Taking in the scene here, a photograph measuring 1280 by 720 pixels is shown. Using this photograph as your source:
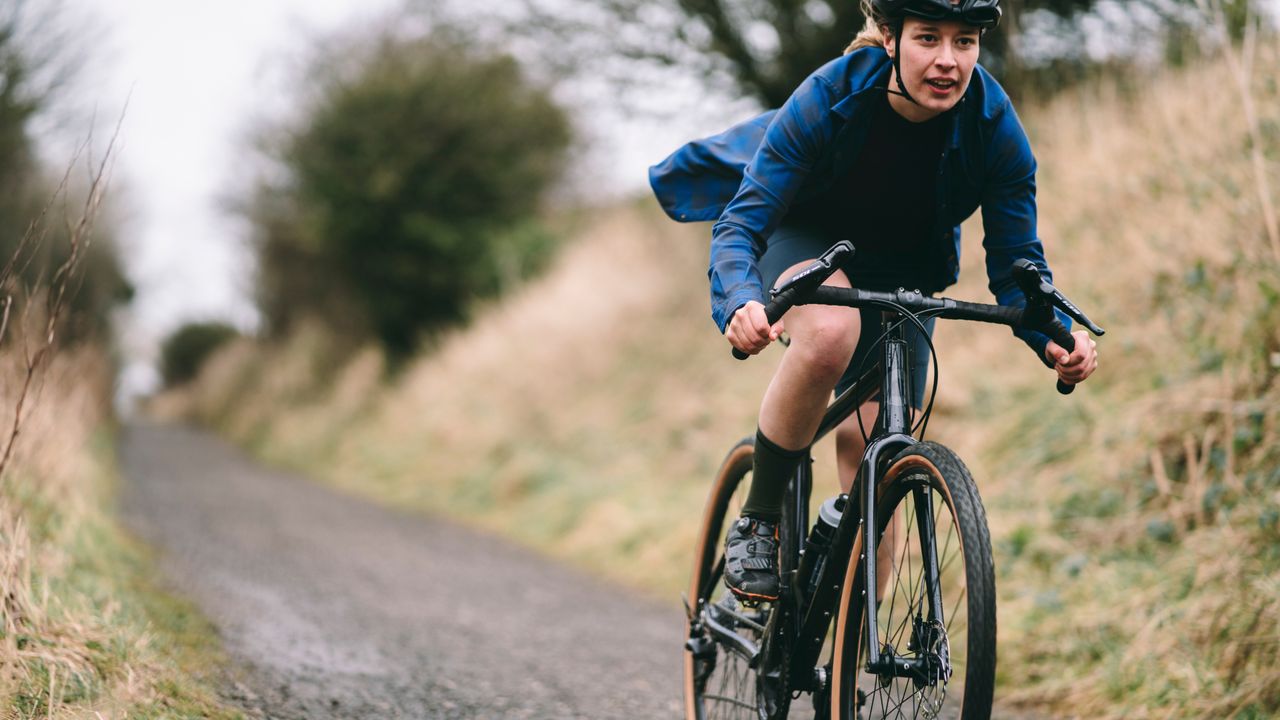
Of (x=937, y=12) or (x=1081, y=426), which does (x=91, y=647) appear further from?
(x=1081, y=426)

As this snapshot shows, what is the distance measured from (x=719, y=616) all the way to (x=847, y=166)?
4.71ft

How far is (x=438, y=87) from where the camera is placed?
17.0 metres

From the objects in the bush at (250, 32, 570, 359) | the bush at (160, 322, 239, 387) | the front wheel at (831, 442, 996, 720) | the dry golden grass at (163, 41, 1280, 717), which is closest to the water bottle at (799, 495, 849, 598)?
the front wheel at (831, 442, 996, 720)

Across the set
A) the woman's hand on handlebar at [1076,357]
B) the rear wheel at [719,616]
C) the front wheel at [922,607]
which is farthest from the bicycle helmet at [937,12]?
the rear wheel at [719,616]

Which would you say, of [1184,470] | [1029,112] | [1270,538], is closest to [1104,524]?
[1184,470]

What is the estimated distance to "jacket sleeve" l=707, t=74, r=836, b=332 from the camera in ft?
8.23

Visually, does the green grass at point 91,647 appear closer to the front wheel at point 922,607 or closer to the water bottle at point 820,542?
the water bottle at point 820,542

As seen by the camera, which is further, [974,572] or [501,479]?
[501,479]

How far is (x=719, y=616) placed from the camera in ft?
10.6

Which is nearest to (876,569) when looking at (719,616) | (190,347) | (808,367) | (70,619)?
(808,367)

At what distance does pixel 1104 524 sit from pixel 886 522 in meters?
2.73

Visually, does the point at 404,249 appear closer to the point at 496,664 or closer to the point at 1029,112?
the point at 1029,112

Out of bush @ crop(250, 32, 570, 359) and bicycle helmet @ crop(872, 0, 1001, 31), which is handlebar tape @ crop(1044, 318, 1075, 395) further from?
bush @ crop(250, 32, 570, 359)

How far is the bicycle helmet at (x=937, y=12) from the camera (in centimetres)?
236
